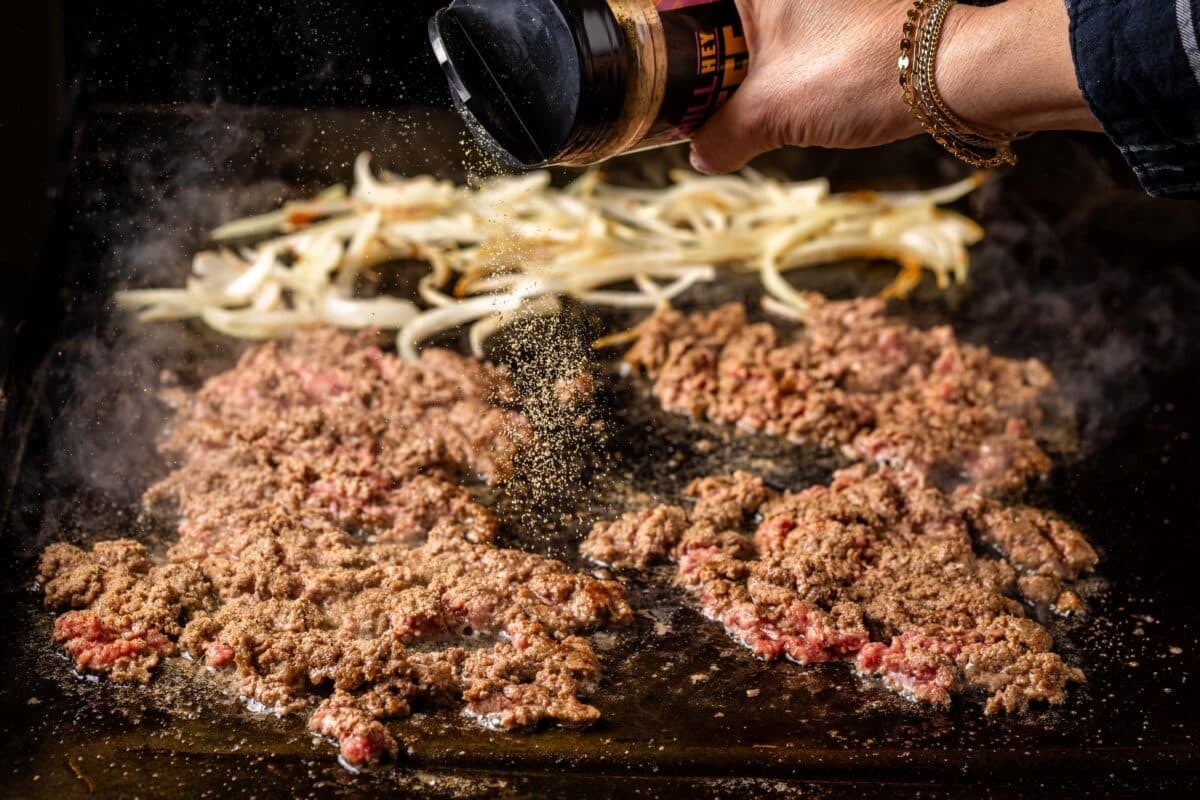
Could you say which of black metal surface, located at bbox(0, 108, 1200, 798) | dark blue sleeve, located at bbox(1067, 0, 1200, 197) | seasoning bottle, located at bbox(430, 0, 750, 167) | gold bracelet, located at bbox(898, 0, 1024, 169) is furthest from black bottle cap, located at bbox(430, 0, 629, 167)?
black metal surface, located at bbox(0, 108, 1200, 798)

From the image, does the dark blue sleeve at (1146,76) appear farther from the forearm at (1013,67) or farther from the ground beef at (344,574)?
the ground beef at (344,574)

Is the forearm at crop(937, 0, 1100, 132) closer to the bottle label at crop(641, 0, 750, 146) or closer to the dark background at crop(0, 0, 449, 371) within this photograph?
the bottle label at crop(641, 0, 750, 146)

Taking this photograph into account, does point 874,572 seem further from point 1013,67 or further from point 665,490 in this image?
point 1013,67

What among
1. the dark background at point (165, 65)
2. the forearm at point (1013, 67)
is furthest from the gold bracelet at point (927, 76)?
the dark background at point (165, 65)

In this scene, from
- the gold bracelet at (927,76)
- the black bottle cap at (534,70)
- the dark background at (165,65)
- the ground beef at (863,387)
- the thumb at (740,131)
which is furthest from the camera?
the dark background at (165,65)

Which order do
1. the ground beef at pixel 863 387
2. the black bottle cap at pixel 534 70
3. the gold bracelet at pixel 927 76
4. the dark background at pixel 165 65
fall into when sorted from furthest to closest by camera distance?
the dark background at pixel 165 65, the ground beef at pixel 863 387, the gold bracelet at pixel 927 76, the black bottle cap at pixel 534 70

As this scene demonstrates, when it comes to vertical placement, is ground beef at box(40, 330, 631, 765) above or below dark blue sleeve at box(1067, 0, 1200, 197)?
below
